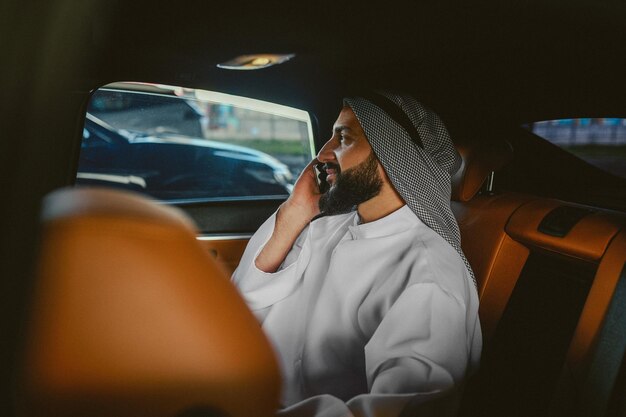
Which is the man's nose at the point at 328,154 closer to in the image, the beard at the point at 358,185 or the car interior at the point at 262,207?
the beard at the point at 358,185

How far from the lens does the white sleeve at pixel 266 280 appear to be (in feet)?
6.74

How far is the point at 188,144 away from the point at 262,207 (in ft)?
3.36

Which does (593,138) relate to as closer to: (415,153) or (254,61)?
(415,153)

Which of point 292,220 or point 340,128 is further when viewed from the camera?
A: point 292,220

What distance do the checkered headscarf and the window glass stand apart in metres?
0.57

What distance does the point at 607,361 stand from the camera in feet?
5.18

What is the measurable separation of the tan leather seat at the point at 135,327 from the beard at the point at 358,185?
136 cm

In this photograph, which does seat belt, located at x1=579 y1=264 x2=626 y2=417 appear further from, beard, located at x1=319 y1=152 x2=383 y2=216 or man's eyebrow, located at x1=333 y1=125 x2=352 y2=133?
man's eyebrow, located at x1=333 y1=125 x2=352 y2=133

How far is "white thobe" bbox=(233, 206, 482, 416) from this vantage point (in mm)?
1514

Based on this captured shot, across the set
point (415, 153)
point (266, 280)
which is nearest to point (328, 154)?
point (415, 153)

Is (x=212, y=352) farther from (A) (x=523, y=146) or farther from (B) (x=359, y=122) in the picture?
(A) (x=523, y=146)

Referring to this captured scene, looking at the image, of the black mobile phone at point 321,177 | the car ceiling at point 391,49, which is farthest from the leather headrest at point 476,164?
the black mobile phone at point 321,177

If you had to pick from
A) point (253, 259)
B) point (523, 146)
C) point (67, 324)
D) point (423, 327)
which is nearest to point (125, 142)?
point (253, 259)

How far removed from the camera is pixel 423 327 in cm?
159
